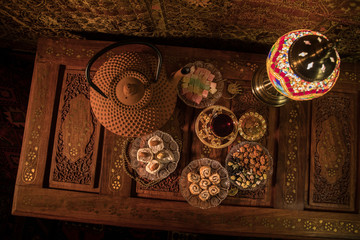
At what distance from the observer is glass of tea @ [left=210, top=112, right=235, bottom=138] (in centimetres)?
126

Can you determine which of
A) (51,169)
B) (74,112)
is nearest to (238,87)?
(74,112)

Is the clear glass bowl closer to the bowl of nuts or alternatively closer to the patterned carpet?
the bowl of nuts

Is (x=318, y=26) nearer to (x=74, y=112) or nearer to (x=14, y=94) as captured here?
(x=74, y=112)

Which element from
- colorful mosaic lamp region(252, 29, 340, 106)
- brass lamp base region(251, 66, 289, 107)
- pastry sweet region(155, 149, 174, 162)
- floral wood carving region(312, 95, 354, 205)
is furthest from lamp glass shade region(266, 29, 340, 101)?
pastry sweet region(155, 149, 174, 162)

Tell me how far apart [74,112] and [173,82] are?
2.40 ft

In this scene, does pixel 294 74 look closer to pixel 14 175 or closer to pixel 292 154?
pixel 292 154

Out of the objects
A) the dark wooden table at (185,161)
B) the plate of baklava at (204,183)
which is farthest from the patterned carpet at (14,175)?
the plate of baklava at (204,183)

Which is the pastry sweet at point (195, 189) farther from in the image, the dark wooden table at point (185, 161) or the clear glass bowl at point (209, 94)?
the clear glass bowl at point (209, 94)

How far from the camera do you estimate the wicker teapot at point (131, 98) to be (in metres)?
0.87

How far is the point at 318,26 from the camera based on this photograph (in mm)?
1186

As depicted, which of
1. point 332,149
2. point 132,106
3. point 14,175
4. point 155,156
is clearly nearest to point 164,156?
point 155,156

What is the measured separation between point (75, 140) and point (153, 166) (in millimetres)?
523

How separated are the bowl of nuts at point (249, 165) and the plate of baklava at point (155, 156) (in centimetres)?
34

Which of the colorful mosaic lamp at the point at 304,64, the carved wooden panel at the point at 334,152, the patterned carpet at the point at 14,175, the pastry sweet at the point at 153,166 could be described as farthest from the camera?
the patterned carpet at the point at 14,175
